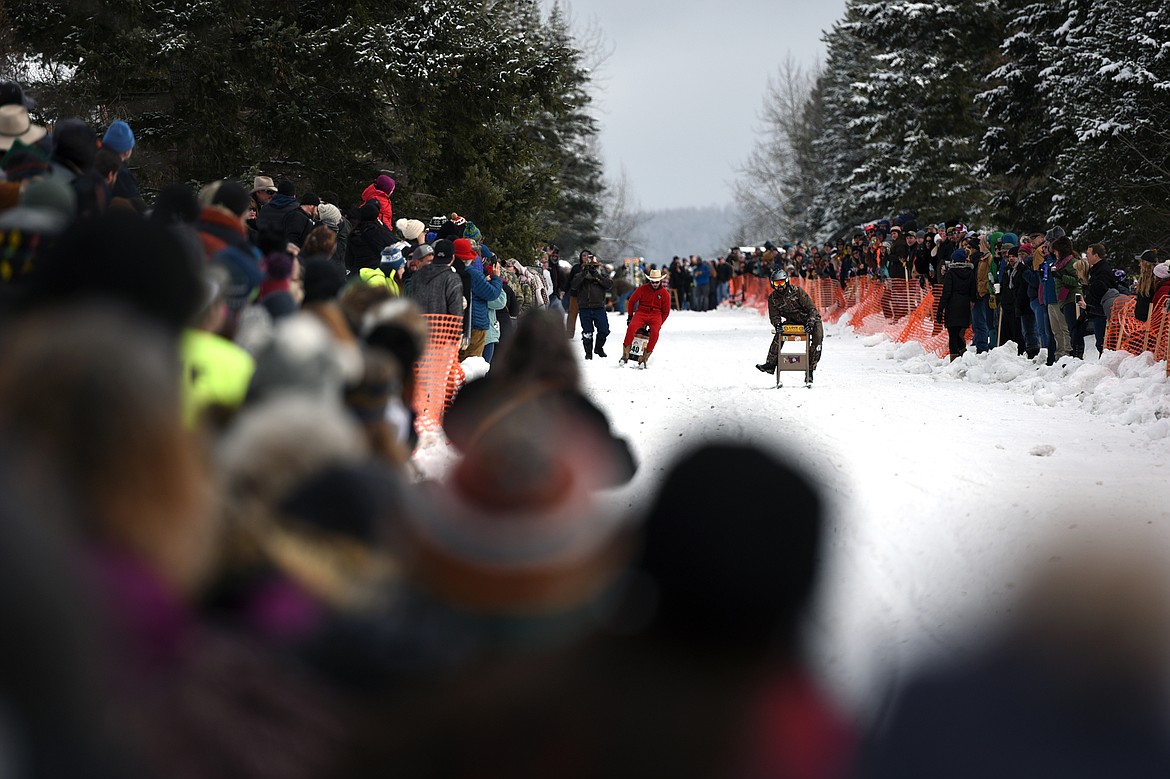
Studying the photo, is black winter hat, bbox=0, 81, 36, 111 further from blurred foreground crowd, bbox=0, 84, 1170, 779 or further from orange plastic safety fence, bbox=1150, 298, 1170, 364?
orange plastic safety fence, bbox=1150, 298, 1170, 364

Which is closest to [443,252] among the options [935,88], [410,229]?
[410,229]

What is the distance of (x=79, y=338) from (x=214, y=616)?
1.89 feet

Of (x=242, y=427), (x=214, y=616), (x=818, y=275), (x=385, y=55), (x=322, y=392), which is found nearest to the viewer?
(x=214, y=616)

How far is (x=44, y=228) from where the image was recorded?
185 inches

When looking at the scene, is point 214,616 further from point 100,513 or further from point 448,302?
point 448,302

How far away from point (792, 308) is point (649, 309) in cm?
334

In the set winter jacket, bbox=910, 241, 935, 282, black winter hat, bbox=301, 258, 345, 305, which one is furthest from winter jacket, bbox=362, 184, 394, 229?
winter jacket, bbox=910, 241, 935, 282

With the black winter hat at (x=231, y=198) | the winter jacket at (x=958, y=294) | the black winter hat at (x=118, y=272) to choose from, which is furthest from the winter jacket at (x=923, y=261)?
the black winter hat at (x=118, y=272)

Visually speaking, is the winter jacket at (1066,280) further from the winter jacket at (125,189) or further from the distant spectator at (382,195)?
the winter jacket at (125,189)

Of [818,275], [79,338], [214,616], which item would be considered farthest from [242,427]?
[818,275]

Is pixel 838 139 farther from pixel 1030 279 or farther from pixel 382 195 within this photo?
pixel 382 195

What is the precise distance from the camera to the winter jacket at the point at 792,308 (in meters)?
15.8

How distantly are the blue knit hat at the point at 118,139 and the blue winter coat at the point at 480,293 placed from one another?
21.5 ft

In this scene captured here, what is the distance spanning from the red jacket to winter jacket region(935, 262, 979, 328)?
169 inches
